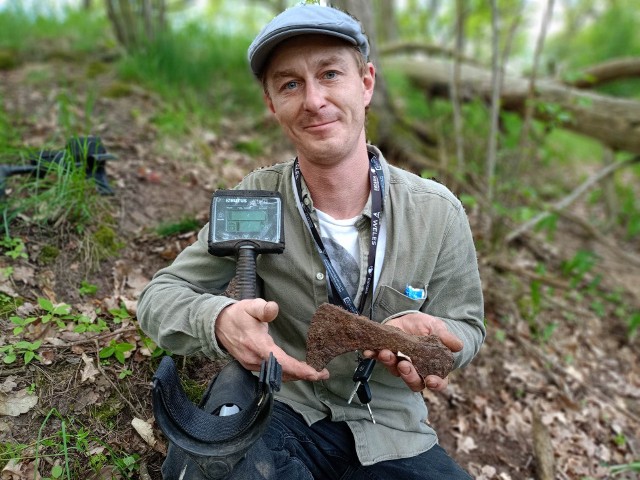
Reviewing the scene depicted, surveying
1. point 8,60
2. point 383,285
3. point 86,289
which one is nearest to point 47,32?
point 8,60

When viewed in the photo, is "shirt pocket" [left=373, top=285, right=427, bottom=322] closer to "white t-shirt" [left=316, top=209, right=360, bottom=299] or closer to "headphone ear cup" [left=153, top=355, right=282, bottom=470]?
"white t-shirt" [left=316, top=209, right=360, bottom=299]

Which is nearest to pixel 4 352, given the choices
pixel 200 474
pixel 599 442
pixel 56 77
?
pixel 200 474

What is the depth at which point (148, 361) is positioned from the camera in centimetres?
283

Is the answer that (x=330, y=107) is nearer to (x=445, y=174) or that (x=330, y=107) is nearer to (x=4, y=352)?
(x=4, y=352)

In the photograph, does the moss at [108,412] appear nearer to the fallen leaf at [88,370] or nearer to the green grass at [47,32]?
the fallen leaf at [88,370]

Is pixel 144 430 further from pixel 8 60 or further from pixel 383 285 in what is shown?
pixel 8 60

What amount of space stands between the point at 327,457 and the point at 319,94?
A: 1621mm

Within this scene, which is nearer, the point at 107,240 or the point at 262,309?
the point at 262,309

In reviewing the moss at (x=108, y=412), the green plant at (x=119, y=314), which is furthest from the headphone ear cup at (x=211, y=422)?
the green plant at (x=119, y=314)

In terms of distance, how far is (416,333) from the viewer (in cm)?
217

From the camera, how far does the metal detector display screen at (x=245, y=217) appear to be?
2198 millimetres

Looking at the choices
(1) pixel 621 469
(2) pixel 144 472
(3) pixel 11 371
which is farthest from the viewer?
(1) pixel 621 469

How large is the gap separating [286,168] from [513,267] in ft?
10.3

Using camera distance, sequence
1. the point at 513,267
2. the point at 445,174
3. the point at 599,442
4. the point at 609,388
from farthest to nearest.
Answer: the point at 445,174, the point at 513,267, the point at 609,388, the point at 599,442
